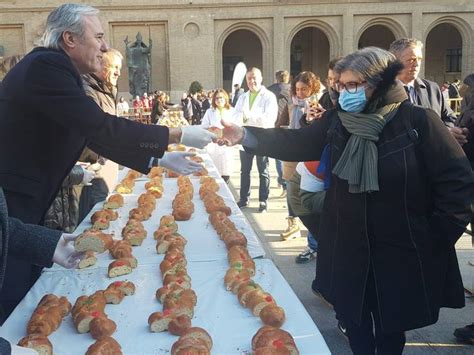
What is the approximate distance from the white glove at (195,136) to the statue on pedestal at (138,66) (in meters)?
25.6

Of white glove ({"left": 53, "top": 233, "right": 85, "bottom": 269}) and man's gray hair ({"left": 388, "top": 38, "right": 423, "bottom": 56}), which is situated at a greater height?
man's gray hair ({"left": 388, "top": 38, "right": 423, "bottom": 56})

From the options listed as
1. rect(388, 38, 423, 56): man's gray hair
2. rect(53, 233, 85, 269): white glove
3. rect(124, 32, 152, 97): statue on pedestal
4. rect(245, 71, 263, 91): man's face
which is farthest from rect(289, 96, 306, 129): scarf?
rect(124, 32, 152, 97): statue on pedestal

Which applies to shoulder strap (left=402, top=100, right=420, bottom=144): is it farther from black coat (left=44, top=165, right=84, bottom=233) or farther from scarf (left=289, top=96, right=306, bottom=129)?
scarf (left=289, top=96, right=306, bottom=129)

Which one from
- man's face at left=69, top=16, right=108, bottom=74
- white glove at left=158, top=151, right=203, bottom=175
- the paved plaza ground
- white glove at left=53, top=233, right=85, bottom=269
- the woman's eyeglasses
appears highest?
man's face at left=69, top=16, right=108, bottom=74

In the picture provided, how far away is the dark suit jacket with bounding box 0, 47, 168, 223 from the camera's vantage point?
90.7 inches

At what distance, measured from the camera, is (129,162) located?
262cm

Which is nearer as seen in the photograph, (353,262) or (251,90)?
(353,262)

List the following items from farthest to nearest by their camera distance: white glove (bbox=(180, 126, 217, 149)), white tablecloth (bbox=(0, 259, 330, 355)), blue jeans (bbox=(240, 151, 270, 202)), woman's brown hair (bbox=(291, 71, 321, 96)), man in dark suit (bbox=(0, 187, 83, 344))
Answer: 1. blue jeans (bbox=(240, 151, 270, 202))
2. woman's brown hair (bbox=(291, 71, 321, 96))
3. white glove (bbox=(180, 126, 217, 149))
4. white tablecloth (bbox=(0, 259, 330, 355))
5. man in dark suit (bbox=(0, 187, 83, 344))

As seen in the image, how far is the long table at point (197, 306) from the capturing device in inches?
78.6

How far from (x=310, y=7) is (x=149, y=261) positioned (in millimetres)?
29779

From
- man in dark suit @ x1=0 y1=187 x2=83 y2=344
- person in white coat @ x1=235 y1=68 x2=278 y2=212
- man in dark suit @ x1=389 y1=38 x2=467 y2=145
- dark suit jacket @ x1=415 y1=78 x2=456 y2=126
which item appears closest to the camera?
man in dark suit @ x1=0 y1=187 x2=83 y2=344

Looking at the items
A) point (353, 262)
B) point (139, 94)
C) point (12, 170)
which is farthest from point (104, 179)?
point (139, 94)

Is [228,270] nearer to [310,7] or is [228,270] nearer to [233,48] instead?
[310,7]

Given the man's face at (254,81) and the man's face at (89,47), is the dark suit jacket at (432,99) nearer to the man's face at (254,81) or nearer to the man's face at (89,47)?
the man's face at (89,47)
